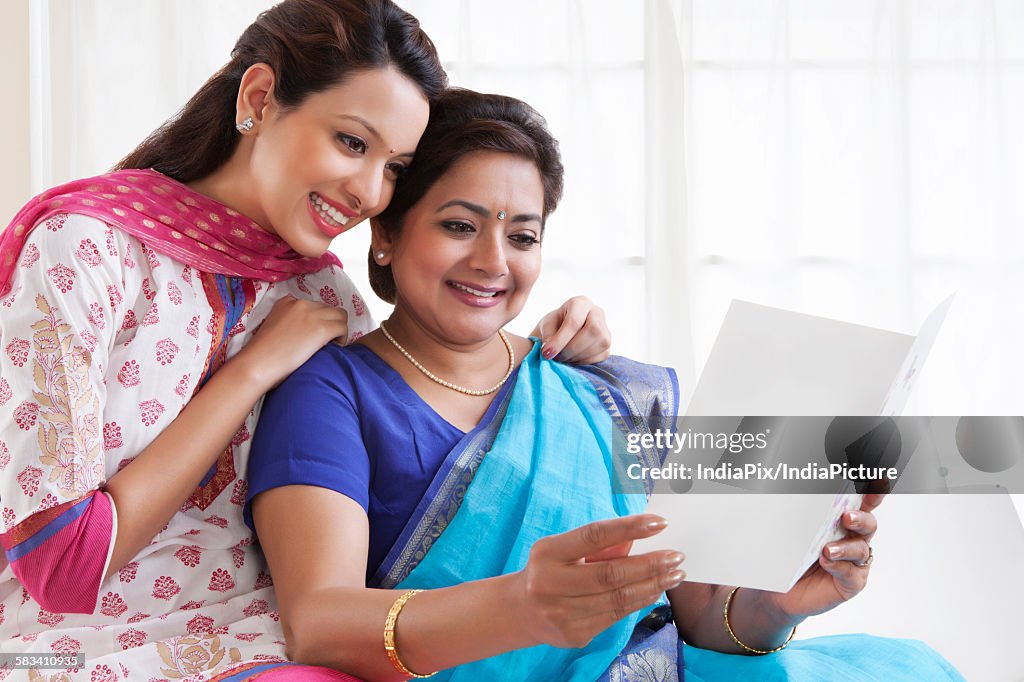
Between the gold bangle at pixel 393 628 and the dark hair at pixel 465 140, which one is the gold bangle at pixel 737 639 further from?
the dark hair at pixel 465 140

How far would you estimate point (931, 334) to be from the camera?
1.00m

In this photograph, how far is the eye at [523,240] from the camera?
59.8 inches

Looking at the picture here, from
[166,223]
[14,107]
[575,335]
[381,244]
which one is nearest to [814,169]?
[575,335]

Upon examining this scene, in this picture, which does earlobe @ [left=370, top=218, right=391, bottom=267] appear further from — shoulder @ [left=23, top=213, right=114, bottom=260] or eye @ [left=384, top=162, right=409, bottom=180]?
shoulder @ [left=23, top=213, right=114, bottom=260]

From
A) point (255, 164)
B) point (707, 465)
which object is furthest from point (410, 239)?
point (707, 465)

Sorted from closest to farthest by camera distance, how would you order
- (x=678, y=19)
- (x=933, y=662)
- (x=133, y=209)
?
(x=133, y=209)
(x=933, y=662)
(x=678, y=19)

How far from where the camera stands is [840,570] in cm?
120

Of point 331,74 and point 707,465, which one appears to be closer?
point 707,465

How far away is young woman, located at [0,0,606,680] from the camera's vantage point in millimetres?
→ 1179

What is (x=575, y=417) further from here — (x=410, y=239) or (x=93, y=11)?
(x=93, y=11)

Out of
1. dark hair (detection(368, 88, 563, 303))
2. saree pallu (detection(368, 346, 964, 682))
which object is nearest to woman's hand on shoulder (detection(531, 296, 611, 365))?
saree pallu (detection(368, 346, 964, 682))

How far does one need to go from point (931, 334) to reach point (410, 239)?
0.81 m

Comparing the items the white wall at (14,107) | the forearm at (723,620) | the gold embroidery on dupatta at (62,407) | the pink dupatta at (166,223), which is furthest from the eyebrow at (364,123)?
the white wall at (14,107)

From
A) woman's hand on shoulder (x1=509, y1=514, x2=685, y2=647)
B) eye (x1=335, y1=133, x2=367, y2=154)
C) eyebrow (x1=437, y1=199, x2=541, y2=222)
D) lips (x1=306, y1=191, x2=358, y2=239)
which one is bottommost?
woman's hand on shoulder (x1=509, y1=514, x2=685, y2=647)
